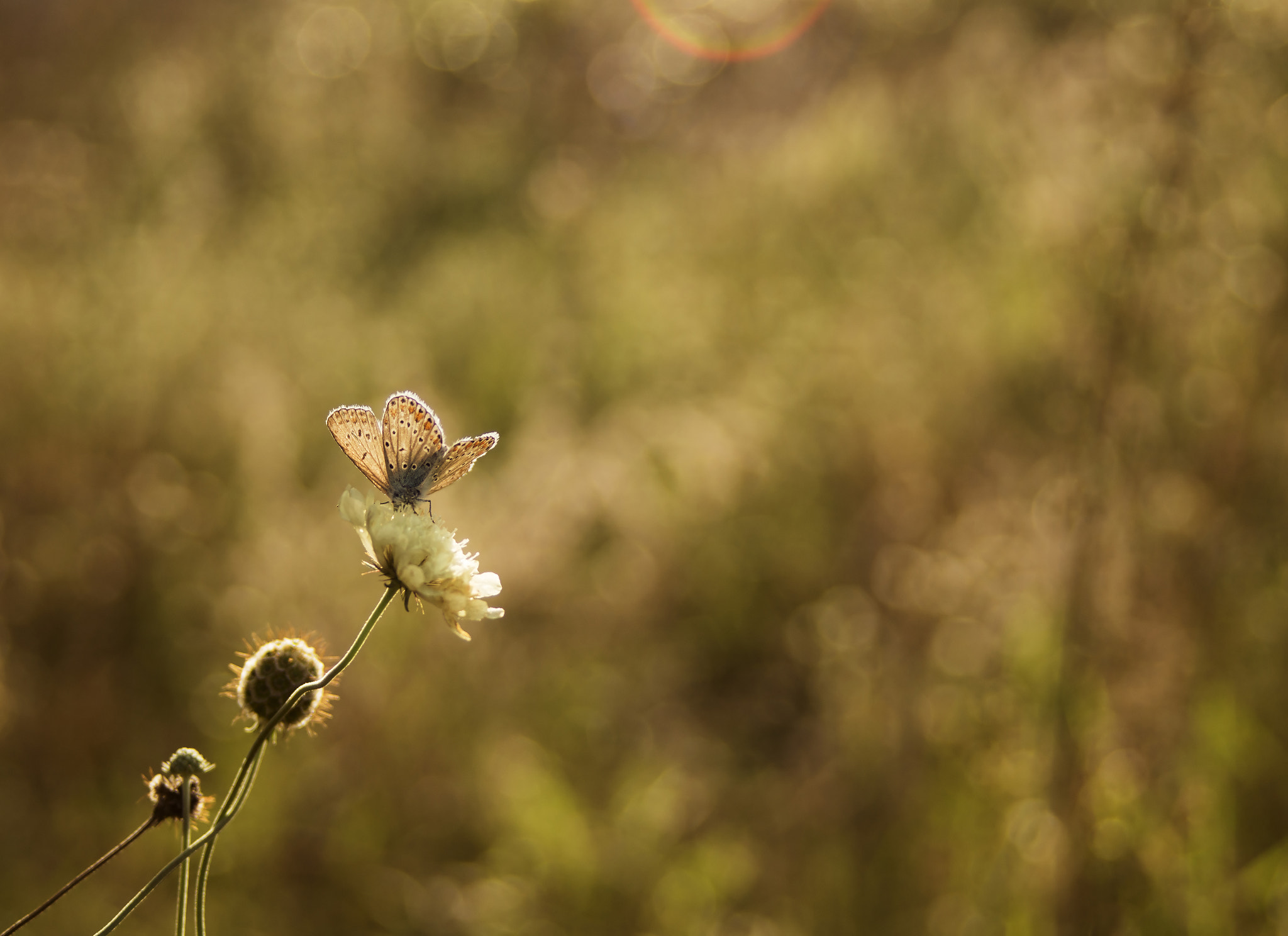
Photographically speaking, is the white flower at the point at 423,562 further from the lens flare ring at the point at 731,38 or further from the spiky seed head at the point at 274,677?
the lens flare ring at the point at 731,38

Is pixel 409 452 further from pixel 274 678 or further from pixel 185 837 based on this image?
pixel 185 837

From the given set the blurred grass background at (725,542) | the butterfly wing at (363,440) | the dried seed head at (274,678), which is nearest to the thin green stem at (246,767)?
the dried seed head at (274,678)

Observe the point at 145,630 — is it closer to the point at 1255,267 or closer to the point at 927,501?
the point at 927,501

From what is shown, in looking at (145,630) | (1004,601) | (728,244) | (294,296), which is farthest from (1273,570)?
(294,296)

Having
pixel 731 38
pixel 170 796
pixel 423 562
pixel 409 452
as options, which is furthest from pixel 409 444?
pixel 731 38

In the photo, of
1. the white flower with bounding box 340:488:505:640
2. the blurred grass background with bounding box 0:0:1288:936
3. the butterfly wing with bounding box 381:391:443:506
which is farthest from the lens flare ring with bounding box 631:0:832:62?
the white flower with bounding box 340:488:505:640

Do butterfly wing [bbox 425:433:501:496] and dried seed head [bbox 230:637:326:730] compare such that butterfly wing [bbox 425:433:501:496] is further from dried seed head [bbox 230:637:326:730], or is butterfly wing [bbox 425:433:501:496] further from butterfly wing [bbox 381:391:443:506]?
dried seed head [bbox 230:637:326:730]

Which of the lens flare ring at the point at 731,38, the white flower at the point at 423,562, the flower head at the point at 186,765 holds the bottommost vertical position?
the flower head at the point at 186,765
